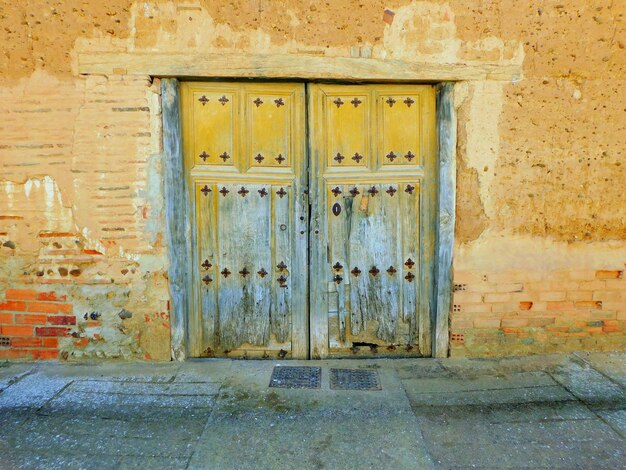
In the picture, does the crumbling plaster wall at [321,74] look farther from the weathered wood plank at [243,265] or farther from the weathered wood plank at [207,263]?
the weathered wood plank at [243,265]

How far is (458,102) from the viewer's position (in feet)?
11.0

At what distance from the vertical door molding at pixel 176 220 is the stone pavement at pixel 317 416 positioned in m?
0.31

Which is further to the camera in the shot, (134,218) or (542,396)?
(134,218)

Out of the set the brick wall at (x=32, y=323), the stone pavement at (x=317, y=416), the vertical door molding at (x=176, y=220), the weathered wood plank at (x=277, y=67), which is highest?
the weathered wood plank at (x=277, y=67)

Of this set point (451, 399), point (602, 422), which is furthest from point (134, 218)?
point (602, 422)

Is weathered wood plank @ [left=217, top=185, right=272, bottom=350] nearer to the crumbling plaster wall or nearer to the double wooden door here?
the double wooden door

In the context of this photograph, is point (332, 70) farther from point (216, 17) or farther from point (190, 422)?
point (190, 422)

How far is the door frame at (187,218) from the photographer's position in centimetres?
331

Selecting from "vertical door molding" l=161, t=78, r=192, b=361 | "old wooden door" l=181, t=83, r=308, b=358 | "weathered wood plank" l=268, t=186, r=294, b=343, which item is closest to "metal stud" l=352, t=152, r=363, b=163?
"old wooden door" l=181, t=83, r=308, b=358

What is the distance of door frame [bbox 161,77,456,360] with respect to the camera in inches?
130

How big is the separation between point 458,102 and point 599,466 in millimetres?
2446

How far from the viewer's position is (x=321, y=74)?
3277mm

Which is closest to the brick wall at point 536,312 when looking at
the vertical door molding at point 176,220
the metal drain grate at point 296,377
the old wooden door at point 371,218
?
the old wooden door at point 371,218

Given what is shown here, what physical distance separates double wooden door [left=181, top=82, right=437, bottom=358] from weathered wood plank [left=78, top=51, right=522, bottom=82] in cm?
16
